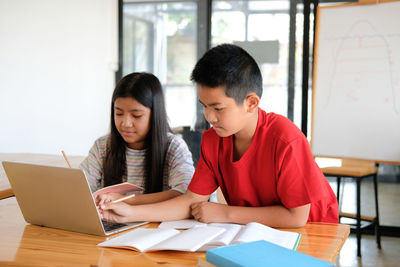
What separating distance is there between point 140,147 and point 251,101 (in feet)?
1.89

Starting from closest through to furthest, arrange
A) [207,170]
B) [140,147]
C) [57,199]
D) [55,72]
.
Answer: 1. [57,199]
2. [207,170]
3. [140,147]
4. [55,72]

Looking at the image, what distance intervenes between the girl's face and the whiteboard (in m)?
1.92

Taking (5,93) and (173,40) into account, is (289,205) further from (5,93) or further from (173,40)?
(5,93)

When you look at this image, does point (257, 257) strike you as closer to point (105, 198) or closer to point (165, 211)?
point (165, 211)

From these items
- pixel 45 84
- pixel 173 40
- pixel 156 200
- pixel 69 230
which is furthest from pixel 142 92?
pixel 45 84

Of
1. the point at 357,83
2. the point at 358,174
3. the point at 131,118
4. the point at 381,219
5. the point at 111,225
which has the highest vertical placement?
the point at 357,83

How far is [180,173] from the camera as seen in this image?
1.54 meters

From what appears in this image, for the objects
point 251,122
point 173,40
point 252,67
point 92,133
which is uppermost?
point 173,40

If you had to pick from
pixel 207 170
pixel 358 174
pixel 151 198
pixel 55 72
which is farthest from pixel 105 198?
pixel 55 72

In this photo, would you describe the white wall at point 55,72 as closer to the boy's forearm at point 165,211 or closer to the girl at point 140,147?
the girl at point 140,147

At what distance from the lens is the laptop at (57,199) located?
1.07 m

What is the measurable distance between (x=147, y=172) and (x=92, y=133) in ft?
8.55

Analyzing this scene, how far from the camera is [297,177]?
1.21 meters

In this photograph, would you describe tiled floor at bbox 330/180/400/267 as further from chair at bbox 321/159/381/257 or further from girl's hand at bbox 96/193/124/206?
girl's hand at bbox 96/193/124/206
